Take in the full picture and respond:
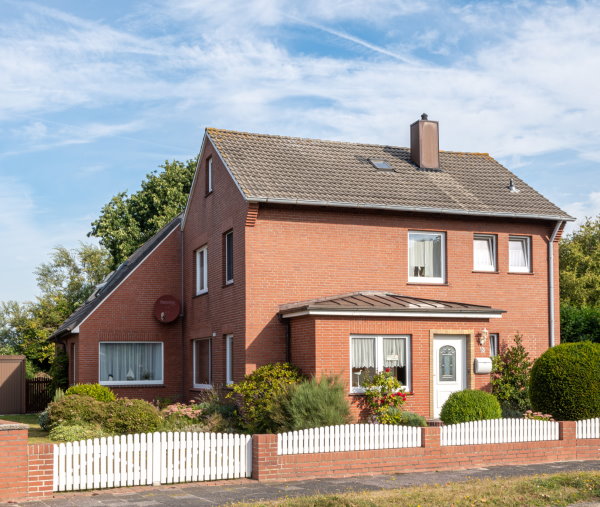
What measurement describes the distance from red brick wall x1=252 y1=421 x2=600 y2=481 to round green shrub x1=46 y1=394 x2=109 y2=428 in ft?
22.0

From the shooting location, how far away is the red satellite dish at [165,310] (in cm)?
2586

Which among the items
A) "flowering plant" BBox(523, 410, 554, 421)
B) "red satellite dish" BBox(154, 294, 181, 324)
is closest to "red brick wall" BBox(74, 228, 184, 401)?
"red satellite dish" BBox(154, 294, 181, 324)

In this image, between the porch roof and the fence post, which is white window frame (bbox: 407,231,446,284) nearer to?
the porch roof

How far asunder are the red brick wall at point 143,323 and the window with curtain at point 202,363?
1.18 meters

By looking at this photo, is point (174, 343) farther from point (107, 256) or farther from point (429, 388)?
point (107, 256)

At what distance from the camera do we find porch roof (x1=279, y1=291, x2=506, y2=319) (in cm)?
1861

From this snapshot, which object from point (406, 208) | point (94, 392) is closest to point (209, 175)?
point (406, 208)

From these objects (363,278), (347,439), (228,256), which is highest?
(228,256)

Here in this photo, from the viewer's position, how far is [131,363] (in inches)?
1024

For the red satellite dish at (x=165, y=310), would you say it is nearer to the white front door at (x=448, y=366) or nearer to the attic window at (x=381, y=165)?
the attic window at (x=381, y=165)

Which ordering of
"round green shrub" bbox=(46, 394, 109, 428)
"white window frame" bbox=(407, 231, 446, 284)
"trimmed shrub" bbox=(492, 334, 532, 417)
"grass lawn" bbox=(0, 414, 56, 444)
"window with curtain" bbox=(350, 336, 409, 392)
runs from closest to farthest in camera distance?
"grass lawn" bbox=(0, 414, 56, 444), "round green shrub" bbox=(46, 394, 109, 428), "window with curtain" bbox=(350, 336, 409, 392), "trimmed shrub" bbox=(492, 334, 532, 417), "white window frame" bbox=(407, 231, 446, 284)

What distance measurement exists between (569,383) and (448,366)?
3.34m

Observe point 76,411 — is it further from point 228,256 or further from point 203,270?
point 203,270

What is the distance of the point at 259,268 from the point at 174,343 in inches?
283
